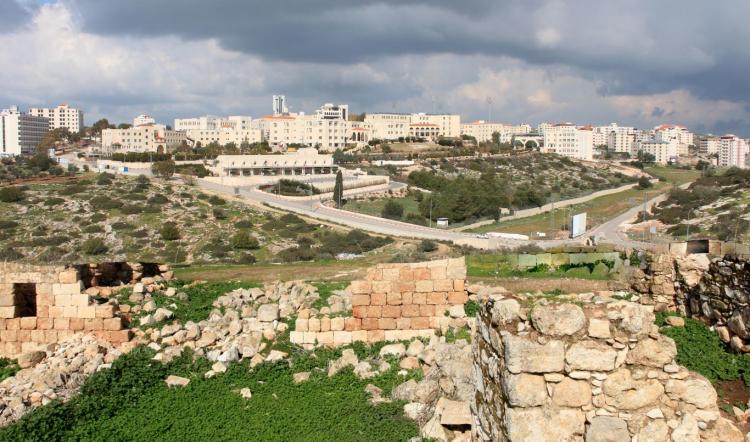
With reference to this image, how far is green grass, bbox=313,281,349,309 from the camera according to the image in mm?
14302

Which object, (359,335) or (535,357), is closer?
(535,357)

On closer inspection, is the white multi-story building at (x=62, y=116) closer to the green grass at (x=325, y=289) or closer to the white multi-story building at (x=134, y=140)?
the white multi-story building at (x=134, y=140)

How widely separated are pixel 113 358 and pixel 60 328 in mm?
1906

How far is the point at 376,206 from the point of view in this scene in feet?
227

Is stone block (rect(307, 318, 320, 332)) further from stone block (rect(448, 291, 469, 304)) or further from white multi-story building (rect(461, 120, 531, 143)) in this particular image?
white multi-story building (rect(461, 120, 531, 143))

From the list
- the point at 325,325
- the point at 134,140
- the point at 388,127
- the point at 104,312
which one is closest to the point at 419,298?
the point at 325,325

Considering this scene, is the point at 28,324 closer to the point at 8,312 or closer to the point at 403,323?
the point at 8,312

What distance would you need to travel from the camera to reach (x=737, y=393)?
8273 mm

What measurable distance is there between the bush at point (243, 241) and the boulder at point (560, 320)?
36.0 meters

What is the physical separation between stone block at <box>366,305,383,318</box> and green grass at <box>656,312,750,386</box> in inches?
199

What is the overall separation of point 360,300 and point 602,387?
7940mm

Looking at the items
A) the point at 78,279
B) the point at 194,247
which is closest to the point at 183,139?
the point at 194,247

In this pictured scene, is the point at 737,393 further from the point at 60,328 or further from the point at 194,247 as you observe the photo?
the point at 194,247

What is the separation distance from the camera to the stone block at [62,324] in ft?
42.4
